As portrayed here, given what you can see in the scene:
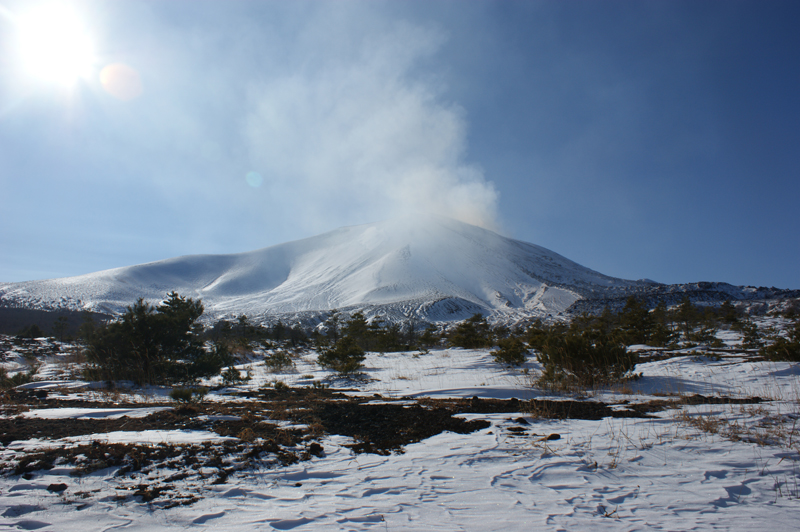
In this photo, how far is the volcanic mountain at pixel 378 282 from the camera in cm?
8538

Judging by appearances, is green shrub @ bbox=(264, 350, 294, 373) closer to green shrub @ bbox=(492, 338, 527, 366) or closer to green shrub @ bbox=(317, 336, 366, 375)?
green shrub @ bbox=(317, 336, 366, 375)

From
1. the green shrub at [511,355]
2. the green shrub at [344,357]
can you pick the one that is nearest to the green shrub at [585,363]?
the green shrub at [511,355]

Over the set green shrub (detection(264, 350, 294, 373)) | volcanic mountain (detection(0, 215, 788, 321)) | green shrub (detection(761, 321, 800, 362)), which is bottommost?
green shrub (detection(264, 350, 294, 373))

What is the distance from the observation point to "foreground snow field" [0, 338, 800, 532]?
85.8 inches

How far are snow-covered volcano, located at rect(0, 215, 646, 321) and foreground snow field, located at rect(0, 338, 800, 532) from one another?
71594mm

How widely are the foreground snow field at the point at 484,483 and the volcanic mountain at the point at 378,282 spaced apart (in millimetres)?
68694

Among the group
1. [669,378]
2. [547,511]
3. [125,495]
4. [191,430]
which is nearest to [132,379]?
[191,430]

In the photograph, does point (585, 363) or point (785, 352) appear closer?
point (585, 363)

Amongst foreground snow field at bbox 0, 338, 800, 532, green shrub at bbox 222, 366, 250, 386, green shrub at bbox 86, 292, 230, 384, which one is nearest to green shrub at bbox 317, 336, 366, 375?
green shrub at bbox 222, 366, 250, 386

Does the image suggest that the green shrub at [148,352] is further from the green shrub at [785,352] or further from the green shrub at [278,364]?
the green shrub at [785,352]

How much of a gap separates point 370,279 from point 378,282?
16.2 feet

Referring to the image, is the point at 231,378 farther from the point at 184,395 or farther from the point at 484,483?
the point at 484,483

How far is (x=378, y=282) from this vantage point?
111562 millimetres

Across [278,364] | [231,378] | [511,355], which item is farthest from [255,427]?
[278,364]
